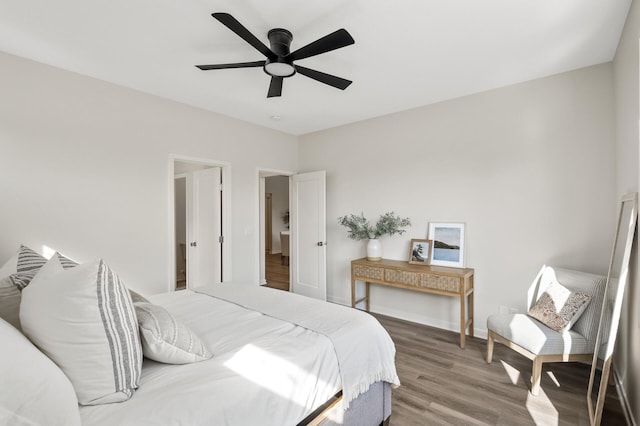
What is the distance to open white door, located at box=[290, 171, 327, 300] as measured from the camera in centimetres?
469

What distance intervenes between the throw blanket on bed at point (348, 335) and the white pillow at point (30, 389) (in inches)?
44.2

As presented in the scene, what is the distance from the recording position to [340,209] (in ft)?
15.4

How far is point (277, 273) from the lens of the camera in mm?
6812

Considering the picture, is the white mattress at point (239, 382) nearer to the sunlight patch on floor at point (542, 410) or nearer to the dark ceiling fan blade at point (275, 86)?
the sunlight patch on floor at point (542, 410)

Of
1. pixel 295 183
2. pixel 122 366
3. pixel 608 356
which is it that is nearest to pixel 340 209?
pixel 295 183

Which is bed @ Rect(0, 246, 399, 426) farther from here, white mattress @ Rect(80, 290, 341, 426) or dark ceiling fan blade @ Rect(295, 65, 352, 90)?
dark ceiling fan blade @ Rect(295, 65, 352, 90)

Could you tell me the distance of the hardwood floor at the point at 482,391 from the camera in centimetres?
210

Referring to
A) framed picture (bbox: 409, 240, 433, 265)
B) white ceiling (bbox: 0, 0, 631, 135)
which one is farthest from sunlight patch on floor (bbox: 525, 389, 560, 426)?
white ceiling (bbox: 0, 0, 631, 135)

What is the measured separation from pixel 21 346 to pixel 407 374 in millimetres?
2612

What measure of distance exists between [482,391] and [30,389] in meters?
2.73

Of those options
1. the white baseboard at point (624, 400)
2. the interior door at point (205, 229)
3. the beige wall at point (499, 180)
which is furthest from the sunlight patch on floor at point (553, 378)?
the interior door at point (205, 229)

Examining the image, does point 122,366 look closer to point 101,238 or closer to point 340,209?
point 101,238

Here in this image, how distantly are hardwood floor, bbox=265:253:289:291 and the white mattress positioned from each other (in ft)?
12.5

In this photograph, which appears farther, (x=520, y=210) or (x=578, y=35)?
(x=520, y=210)
